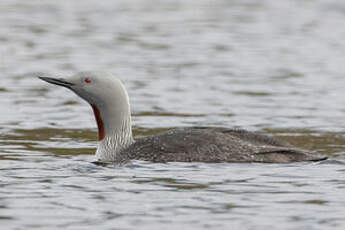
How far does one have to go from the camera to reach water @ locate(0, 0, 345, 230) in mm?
8797

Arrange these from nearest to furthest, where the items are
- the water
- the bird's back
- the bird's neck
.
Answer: the water, the bird's back, the bird's neck

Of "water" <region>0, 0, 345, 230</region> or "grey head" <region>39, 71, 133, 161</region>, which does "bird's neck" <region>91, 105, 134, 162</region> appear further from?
"water" <region>0, 0, 345, 230</region>

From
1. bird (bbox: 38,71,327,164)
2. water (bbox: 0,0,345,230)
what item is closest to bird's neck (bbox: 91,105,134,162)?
bird (bbox: 38,71,327,164)

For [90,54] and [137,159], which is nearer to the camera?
[137,159]

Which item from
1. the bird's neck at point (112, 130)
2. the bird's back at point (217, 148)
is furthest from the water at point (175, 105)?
the bird's neck at point (112, 130)

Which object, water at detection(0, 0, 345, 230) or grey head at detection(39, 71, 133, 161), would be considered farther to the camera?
grey head at detection(39, 71, 133, 161)

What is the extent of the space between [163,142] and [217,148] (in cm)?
58

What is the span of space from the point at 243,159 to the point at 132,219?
2.69 m

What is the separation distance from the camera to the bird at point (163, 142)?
35.7 feet

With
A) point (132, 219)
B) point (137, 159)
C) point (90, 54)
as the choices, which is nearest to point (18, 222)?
point (132, 219)

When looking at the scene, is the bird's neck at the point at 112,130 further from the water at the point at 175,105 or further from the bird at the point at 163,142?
the water at the point at 175,105

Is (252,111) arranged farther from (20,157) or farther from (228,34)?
(228,34)

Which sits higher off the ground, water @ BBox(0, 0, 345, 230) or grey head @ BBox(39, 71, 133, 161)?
grey head @ BBox(39, 71, 133, 161)

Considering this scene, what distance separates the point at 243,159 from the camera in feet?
35.7
